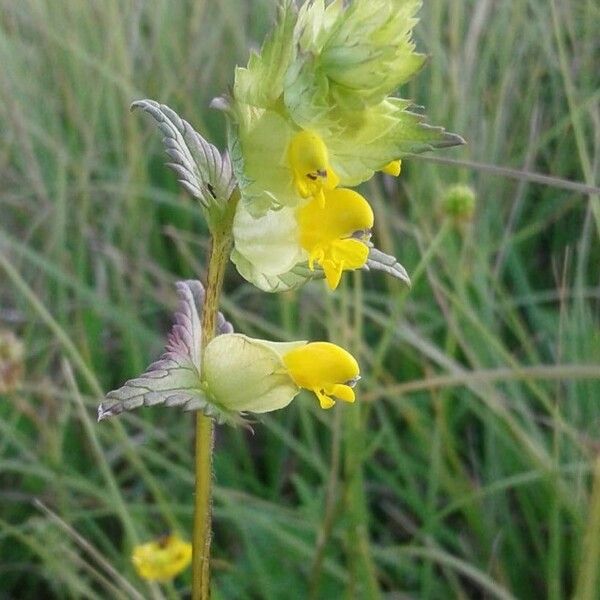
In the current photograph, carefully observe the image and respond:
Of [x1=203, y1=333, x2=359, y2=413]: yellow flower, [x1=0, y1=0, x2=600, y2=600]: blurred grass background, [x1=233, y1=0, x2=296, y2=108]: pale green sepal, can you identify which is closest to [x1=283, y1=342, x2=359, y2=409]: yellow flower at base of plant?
[x1=203, y1=333, x2=359, y2=413]: yellow flower

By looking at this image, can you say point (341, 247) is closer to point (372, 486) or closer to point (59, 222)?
point (372, 486)

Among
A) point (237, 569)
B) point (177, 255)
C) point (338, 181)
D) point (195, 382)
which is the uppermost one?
point (338, 181)

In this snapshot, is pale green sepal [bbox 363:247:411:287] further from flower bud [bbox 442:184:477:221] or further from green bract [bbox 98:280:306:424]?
flower bud [bbox 442:184:477:221]

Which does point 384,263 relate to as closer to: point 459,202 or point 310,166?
point 310,166

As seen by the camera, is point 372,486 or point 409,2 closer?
point 409,2

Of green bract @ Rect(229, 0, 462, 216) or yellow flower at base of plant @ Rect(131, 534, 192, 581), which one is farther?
yellow flower at base of plant @ Rect(131, 534, 192, 581)

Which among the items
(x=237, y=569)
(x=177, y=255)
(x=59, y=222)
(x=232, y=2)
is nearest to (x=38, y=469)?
(x=237, y=569)
